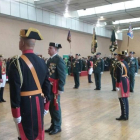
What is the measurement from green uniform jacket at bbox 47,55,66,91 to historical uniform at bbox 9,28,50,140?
1100mm

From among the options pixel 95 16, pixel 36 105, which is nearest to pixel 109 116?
pixel 36 105

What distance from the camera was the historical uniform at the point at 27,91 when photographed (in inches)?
75.7

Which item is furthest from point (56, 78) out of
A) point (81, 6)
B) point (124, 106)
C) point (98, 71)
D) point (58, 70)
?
point (81, 6)

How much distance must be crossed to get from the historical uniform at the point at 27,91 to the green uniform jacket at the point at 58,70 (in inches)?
43.3

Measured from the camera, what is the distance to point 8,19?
38.5ft

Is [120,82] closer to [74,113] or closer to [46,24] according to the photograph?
[74,113]

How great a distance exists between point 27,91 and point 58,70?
1272mm

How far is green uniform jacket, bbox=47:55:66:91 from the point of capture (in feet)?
10.7

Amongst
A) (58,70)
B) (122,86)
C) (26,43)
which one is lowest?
(122,86)

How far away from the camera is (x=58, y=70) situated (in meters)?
3.26

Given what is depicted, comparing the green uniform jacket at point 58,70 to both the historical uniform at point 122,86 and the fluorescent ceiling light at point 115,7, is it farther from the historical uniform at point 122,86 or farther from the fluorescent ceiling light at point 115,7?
the fluorescent ceiling light at point 115,7

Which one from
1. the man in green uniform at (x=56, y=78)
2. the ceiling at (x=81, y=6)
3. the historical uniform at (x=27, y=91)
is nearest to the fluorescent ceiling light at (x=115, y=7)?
the ceiling at (x=81, y=6)

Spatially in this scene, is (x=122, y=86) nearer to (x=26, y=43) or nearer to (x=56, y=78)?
(x=56, y=78)

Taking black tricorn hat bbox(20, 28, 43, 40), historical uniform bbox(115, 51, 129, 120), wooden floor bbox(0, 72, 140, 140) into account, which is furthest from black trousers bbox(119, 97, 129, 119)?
black tricorn hat bbox(20, 28, 43, 40)
